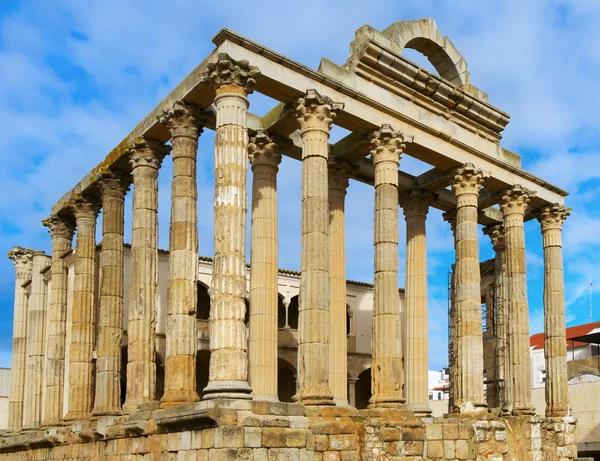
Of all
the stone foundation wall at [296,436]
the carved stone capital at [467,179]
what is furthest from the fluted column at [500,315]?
the carved stone capital at [467,179]

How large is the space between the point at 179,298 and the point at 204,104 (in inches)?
199

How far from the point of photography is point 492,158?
27.0 metres

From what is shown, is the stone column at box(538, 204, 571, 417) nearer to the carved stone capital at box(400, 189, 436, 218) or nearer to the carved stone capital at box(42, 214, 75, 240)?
the carved stone capital at box(400, 189, 436, 218)

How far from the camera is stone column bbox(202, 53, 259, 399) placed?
711 inches

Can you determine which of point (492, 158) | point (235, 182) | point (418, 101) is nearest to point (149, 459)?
point (235, 182)

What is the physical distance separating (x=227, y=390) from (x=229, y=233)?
11.3 feet

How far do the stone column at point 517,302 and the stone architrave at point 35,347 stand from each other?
1606cm

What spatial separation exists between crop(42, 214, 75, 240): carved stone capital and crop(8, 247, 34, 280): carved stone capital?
4.59 meters

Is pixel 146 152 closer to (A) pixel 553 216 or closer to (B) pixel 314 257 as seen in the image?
(B) pixel 314 257

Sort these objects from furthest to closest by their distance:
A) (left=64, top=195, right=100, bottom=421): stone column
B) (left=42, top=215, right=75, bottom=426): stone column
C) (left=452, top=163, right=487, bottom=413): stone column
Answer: (left=42, top=215, right=75, bottom=426): stone column
(left=64, top=195, right=100, bottom=421): stone column
(left=452, top=163, right=487, bottom=413): stone column

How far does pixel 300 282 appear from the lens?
21.2m

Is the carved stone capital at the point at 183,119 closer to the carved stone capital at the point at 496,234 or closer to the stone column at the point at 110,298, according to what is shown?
the stone column at the point at 110,298

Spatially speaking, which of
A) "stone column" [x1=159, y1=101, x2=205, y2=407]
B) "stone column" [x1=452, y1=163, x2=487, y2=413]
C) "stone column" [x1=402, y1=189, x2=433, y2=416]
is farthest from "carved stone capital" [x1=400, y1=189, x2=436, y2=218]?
"stone column" [x1=159, y1=101, x2=205, y2=407]

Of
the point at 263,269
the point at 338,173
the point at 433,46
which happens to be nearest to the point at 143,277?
the point at 263,269
